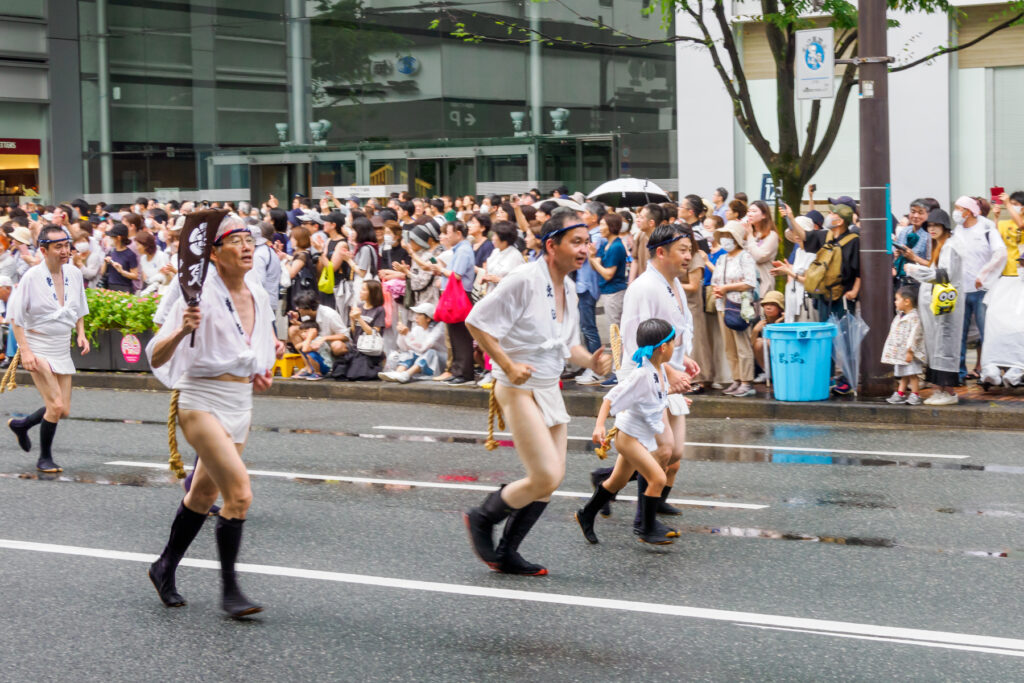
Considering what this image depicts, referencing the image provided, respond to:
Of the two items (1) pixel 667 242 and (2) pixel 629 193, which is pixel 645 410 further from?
(2) pixel 629 193

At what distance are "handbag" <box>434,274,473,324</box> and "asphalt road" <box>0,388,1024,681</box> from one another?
369cm

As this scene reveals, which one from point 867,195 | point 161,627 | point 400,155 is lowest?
point 161,627

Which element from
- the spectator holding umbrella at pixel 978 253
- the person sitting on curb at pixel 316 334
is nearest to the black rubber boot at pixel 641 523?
the spectator holding umbrella at pixel 978 253

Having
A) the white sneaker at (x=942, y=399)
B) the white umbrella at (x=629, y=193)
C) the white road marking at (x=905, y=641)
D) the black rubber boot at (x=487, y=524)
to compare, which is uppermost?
the white umbrella at (x=629, y=193)

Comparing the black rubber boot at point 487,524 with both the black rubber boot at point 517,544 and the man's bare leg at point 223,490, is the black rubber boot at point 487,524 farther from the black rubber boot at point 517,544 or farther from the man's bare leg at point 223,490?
the man's bare leg at point 223,490

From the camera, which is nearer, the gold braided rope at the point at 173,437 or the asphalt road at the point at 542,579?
the asphalt road at the point at 542,579

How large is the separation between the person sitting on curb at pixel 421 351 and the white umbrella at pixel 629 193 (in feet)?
18.5

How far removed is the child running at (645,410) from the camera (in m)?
7.38

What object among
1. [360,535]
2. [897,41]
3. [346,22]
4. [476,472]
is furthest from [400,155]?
[360,535]

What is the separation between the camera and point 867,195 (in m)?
12.9

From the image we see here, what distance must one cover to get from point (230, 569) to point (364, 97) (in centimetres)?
2741

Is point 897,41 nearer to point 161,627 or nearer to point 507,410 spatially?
point 507,410

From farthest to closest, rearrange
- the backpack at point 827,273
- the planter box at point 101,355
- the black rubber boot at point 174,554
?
1. the planter box at point 101,355
2. the backpack at point 827,273
3. the black rubber boot at point 174,554

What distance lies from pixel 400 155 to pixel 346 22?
4488 mm
